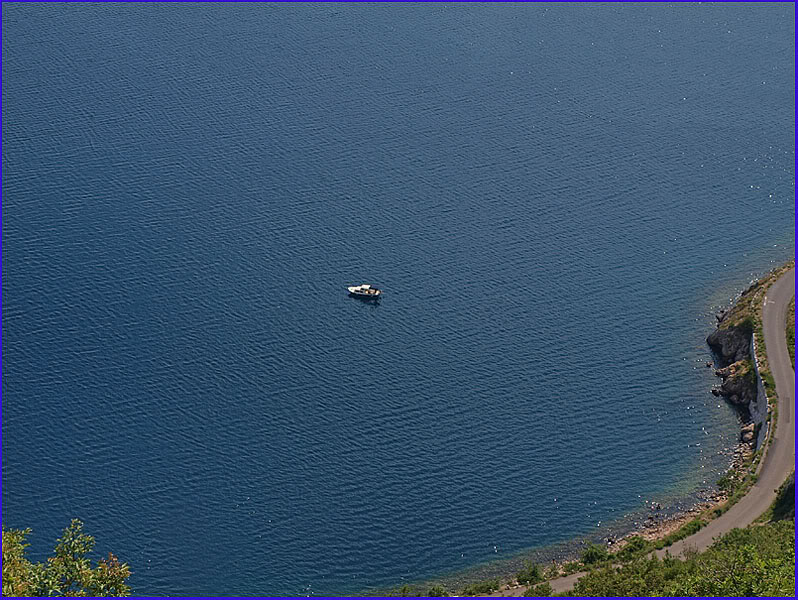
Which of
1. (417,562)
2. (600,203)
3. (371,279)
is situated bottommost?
(417,562)

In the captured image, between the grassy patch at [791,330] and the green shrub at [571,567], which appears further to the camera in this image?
the grassy patch at [791,330]

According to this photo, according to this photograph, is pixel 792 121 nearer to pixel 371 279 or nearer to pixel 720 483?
pixel 371 279

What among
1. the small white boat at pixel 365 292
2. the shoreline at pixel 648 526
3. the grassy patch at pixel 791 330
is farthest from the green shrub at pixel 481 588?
the small white boat at pixel 365 292

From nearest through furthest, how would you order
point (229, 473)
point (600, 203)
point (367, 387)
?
point (229, 473), point (367, 387), point (600, 203)

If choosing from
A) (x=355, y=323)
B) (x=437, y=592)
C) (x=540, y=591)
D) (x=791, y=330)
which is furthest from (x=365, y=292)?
(x=540, y=591)

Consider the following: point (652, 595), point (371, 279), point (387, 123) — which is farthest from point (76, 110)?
point (652, 595)

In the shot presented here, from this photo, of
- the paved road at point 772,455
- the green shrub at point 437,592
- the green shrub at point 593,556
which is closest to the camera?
the green shrub at point 437,592

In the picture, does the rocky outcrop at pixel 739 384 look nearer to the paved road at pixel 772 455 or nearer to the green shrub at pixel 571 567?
Answer: the paved road at pixel 772 455
